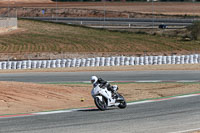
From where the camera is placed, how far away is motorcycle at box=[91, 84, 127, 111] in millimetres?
17125

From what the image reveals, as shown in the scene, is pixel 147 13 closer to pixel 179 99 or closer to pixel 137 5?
pixel 137 5

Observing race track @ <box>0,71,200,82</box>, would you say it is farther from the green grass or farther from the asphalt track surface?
the green grass

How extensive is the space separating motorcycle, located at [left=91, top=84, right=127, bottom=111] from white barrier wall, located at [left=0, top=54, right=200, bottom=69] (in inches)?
810

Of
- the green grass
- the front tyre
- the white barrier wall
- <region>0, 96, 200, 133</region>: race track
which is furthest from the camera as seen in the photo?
the green grass

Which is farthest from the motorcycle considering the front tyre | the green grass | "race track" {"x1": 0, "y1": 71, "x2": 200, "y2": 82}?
the green grass

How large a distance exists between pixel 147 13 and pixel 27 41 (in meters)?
49.9

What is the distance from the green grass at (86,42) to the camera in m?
51.9

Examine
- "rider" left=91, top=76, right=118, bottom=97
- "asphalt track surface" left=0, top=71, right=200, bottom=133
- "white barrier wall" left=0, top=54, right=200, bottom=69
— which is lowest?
Answer: "white barrier wall" left=0, top=54, right=200, bottom=69

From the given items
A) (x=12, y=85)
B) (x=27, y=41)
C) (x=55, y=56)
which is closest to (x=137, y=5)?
(x=27, y=41)

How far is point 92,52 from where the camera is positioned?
4875cm

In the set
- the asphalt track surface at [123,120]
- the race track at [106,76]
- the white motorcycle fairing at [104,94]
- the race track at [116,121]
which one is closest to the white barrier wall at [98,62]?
the race track at [106,76]

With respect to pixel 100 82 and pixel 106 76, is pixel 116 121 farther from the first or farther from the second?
pixel 106 76

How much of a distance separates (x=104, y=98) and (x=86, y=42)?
128ft

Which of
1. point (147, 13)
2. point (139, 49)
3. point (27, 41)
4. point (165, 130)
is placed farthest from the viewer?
point (147, 13)
